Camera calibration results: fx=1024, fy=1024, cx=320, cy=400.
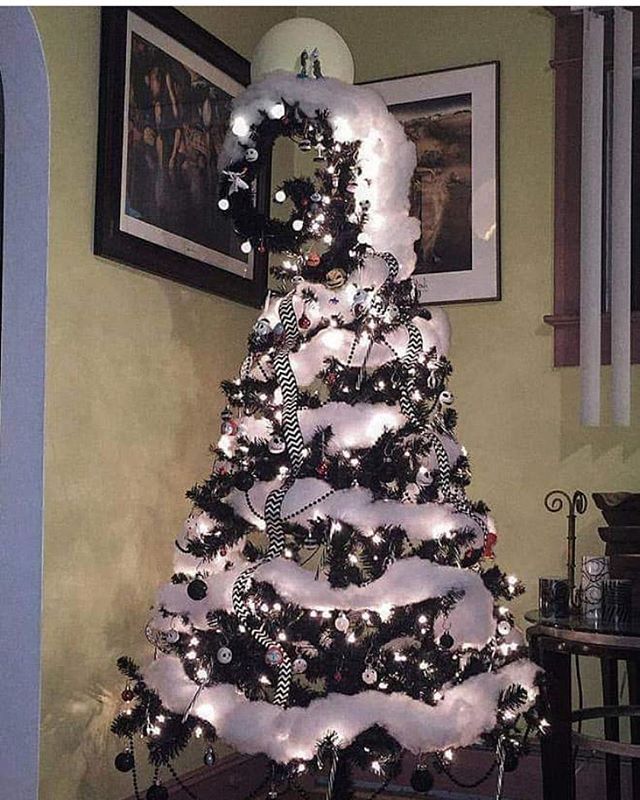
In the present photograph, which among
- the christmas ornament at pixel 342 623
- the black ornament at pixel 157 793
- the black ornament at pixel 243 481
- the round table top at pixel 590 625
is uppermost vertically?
the black ornament at pixel 243 481

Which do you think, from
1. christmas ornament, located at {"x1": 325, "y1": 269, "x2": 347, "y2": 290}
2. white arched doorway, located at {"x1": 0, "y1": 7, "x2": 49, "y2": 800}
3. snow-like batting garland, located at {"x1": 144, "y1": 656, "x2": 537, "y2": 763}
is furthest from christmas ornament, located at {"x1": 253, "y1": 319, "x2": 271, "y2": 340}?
snow-like batting garland, located at {"x1": 144, "y1": 656, "x2": 537, "y2": 763}

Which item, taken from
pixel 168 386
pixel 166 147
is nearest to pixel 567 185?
pixel 166 147

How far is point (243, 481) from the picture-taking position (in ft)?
8.58

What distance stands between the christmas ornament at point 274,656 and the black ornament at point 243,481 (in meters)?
0.41

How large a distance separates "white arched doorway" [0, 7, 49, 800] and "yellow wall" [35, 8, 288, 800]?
34mm

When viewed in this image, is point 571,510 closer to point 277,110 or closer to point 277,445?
point 277,445

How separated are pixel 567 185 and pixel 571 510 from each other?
1181 mm

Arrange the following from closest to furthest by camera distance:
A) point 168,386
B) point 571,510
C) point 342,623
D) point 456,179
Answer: point 342,623 < point 571,510 < point 168,386 < point 456,179

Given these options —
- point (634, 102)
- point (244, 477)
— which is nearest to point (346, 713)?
point (244, 477)

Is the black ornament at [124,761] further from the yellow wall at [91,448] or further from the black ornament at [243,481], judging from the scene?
the black ornament at [243,481]

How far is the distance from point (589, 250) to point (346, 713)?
6.04 feet

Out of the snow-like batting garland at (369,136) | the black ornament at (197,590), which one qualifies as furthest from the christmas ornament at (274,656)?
the snow-like batting garland at (369,136)

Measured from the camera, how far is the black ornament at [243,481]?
261 cm

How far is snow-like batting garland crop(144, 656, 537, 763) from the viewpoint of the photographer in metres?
2.37
